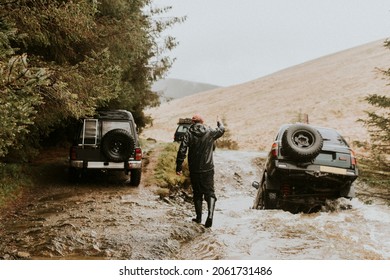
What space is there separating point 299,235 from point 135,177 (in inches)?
215

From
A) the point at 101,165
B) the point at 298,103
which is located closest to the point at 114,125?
the point at 101,165

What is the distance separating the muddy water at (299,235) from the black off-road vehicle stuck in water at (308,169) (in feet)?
1.07

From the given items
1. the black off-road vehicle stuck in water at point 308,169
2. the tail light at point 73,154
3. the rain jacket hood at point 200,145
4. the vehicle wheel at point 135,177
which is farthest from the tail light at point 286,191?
the tail light at point 73,154

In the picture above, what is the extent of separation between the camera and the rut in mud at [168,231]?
5586 millimetres

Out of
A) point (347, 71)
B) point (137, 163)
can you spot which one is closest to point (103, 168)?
point (137, 163)

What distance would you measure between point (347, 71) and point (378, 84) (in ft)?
46.2

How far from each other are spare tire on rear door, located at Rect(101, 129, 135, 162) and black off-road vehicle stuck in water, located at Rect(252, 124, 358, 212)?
3645 mm

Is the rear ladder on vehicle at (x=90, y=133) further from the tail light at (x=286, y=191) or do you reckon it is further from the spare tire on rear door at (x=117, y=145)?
the tail light at (x=286, y=191)

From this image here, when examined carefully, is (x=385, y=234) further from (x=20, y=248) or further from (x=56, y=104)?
(x=56, y=104)

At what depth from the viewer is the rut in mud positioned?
5586mm

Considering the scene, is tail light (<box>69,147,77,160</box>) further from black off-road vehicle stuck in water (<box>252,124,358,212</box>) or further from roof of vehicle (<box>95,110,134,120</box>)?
black off-road vehicle stuck in water (<box>252,124,358,212</box>)

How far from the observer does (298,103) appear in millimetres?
44250

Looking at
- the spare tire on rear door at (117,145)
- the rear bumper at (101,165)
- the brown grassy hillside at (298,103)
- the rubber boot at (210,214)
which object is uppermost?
the brown grassy hillside at (298,103)

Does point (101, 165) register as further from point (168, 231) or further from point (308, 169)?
point (308, 169)
